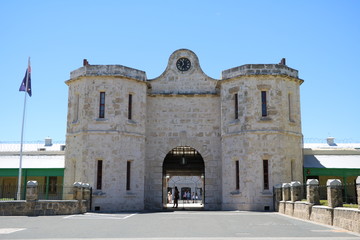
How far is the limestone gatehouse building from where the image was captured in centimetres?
2450

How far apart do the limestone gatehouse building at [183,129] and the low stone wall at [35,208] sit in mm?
3365

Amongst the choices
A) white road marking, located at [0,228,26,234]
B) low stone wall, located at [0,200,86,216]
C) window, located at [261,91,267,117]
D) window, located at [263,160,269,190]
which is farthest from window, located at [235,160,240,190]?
white road marking, located at [0,228,26,234]

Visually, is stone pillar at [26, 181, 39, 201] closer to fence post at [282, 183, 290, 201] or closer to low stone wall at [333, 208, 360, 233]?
fence post at [282, 183, 290, 201]

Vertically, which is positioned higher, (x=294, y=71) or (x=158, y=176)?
(x=294, y=71)

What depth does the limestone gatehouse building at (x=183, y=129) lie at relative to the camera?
24.5 metres

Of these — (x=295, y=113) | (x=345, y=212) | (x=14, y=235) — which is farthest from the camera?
(x=295, y=113)

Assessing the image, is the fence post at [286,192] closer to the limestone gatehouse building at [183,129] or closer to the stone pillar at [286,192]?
the stone pillar at [286,192]

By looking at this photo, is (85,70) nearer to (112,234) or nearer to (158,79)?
(158,79)

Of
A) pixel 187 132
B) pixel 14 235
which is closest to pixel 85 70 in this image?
pixel 187 132

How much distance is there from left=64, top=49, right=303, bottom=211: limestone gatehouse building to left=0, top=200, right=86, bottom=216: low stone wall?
3.37 m

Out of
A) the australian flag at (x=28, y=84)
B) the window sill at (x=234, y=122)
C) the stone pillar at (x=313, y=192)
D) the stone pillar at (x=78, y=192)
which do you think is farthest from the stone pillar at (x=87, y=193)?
the stone pillar at (x=313, y=192)

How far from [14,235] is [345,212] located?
34.1ft

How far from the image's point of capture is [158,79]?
27750 mm

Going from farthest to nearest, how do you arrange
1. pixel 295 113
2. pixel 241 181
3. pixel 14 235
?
pixel 295 113 → pixel 241 181 → pixel 14 235
